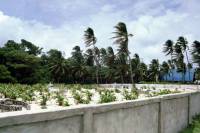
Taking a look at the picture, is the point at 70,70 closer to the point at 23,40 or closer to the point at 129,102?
the point at 23,40

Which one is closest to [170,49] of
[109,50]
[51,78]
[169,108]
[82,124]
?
[109,50]

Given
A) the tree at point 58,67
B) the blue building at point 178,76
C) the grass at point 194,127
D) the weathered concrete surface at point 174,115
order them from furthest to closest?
1. the blue building at point 178,76
2. the tree at point 58,67
3. the grass at point 194,127
4. the weathered concrete surface at point 174,115

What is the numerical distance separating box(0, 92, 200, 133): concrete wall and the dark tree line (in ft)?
115

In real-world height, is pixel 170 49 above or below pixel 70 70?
above

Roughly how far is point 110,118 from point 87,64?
65.2 meters

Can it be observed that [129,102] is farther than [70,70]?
No

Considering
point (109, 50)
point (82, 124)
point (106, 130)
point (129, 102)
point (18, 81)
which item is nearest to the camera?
point (82, 124)

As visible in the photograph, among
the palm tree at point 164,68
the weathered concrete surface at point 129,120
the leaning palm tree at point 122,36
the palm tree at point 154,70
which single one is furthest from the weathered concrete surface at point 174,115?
the palm tree at point 164,68

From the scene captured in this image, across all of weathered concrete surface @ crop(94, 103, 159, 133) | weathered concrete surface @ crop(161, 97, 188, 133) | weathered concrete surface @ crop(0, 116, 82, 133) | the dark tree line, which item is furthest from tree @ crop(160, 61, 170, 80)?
weathered concrete surface @ crop(0, 116, 82, 133)

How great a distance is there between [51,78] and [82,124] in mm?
62945

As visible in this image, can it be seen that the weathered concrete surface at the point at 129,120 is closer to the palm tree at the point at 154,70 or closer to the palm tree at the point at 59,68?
the palm tree at the point at 59,68

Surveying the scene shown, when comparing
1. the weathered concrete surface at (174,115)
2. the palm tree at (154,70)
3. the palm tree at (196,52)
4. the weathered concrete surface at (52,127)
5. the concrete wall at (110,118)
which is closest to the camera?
the weathered concrete surface at (52,127)

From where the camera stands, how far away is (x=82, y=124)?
495 cm

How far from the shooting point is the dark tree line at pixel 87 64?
162ft
